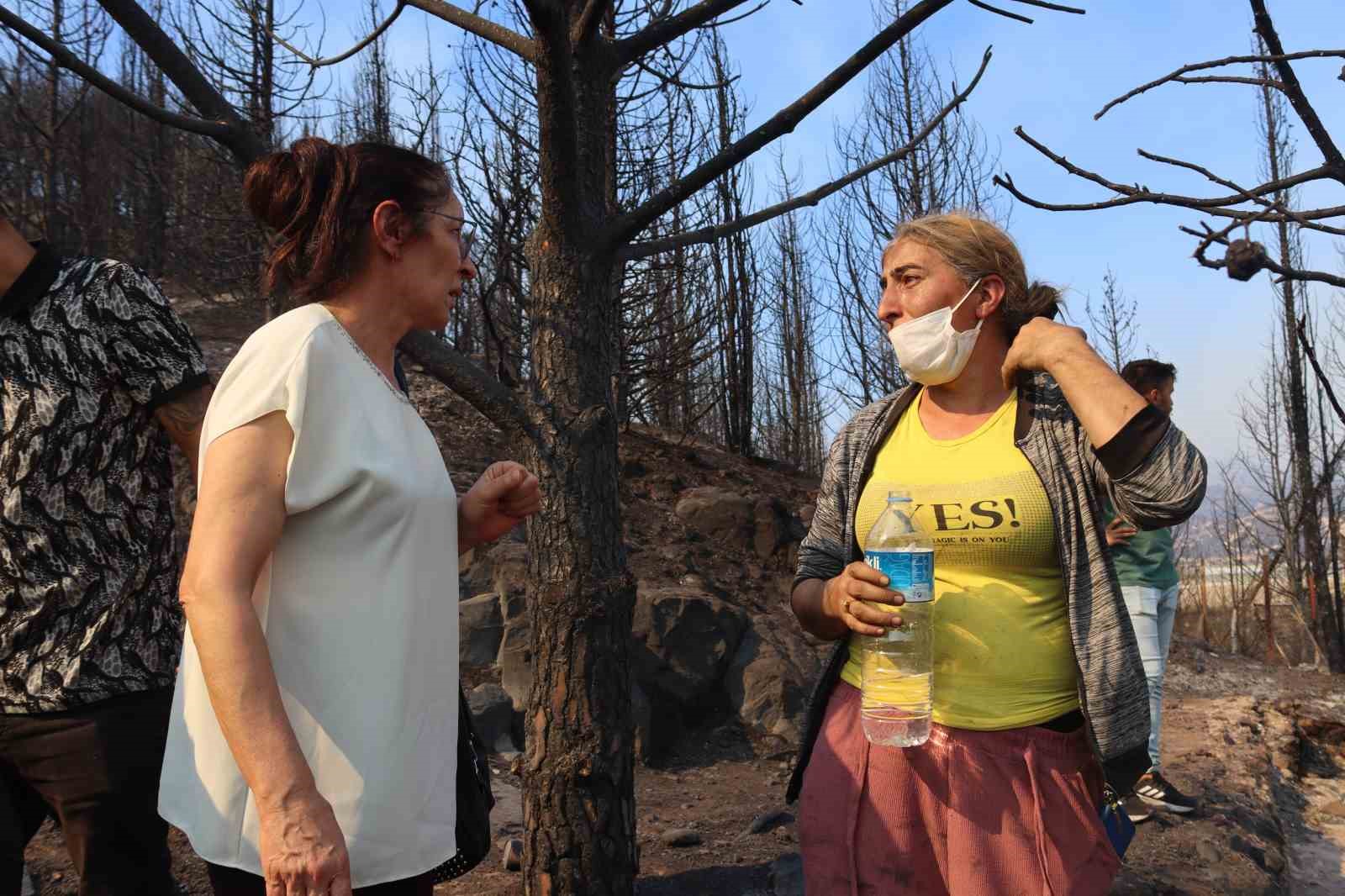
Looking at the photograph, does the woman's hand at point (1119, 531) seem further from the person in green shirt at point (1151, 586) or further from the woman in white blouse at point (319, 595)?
the woman in white blouse at point (319, 595)

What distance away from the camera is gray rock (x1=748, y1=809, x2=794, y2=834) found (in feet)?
15.2

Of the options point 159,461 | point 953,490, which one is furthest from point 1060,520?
point 159,461

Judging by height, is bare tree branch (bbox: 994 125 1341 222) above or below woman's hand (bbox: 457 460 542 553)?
above

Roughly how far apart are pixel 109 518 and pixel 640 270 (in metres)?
7.68

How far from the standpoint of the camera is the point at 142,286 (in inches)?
85.3

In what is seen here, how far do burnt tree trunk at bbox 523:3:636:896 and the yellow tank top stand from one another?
1.22m

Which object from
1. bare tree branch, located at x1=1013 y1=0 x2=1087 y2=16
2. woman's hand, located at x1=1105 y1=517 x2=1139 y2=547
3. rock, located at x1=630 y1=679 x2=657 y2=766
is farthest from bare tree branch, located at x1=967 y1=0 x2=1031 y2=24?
rock, located at x1=630 y1=679 x2=657 y2=766

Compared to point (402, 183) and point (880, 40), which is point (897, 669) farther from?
point (880, 40)

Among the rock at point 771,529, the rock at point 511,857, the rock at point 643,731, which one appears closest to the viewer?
the rock at point 511,857

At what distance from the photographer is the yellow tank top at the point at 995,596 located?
209cm

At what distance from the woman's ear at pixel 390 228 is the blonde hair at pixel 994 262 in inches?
48.4

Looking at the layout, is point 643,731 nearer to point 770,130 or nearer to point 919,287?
point 770,130

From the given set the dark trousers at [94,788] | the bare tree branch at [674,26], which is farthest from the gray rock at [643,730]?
the dark trousers at [94,788]

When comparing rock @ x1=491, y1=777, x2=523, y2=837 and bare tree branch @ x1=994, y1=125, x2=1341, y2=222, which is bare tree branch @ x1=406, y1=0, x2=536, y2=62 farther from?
rock @ x1=491, y1=777, x2=523, y2=837
